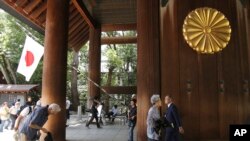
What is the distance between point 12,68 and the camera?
2383cm

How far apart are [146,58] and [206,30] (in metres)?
1.77

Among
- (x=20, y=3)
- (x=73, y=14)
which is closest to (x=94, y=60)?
(x=73, y=14)

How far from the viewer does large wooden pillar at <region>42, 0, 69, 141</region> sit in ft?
25.9

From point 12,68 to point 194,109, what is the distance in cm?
2000

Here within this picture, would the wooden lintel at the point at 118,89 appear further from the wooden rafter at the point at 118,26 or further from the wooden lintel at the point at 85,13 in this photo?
the wooden lintel at the point at 85,13

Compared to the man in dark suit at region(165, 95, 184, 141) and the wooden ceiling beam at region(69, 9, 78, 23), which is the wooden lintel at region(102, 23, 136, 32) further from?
the man in dark suit at region(165, 95, 184, 141)

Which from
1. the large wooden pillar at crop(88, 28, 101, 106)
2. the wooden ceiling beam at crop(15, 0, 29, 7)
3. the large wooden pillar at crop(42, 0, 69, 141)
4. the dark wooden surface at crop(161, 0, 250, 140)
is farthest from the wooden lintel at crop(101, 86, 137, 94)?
the dark wooden surface at crop(161, 0, 250, 140)

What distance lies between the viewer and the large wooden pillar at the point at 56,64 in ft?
25.9

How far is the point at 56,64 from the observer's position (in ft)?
26.3

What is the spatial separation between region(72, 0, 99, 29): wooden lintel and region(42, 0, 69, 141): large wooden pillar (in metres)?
3.78

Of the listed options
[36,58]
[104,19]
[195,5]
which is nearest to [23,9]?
[36,58]

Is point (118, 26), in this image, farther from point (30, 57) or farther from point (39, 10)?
point (30, 57)

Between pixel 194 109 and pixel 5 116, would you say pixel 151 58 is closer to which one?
pixel 194 109

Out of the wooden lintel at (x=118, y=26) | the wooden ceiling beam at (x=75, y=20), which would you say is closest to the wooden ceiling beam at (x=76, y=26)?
the wooden ceiling beam at (x=75, y=20)
